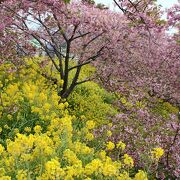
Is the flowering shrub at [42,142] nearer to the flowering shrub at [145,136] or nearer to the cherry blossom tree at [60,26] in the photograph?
the flowering shrub at [145,136]

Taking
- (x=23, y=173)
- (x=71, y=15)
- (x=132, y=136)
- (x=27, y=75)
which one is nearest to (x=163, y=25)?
(x=71, y=15)

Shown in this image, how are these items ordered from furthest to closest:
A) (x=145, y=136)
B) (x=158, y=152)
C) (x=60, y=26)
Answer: (x=60, y=26) → (x=145, y=136) → (x=158, y=152)

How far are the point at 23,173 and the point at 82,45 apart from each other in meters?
5.50

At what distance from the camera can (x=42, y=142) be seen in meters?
5.50

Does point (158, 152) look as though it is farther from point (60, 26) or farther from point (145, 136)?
point (60, 26)

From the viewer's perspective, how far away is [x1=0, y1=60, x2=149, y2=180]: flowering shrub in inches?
199

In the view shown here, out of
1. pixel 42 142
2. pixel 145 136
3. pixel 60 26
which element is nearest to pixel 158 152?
pixel 42 142

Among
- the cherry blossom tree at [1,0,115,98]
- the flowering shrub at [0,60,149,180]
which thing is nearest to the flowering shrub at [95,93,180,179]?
the flowering shrub at [0,60,149,180]

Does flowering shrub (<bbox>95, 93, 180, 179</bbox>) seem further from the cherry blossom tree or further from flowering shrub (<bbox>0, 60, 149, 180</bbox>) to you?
the cherry blossom tree

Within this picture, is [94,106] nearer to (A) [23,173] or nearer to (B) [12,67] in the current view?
(B) [12,67]

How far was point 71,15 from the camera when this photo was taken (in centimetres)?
896

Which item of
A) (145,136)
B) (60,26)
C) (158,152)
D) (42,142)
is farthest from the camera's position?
(60,26)

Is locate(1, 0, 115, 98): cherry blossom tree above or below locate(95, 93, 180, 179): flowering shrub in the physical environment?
above

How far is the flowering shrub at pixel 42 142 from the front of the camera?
5.07 m
